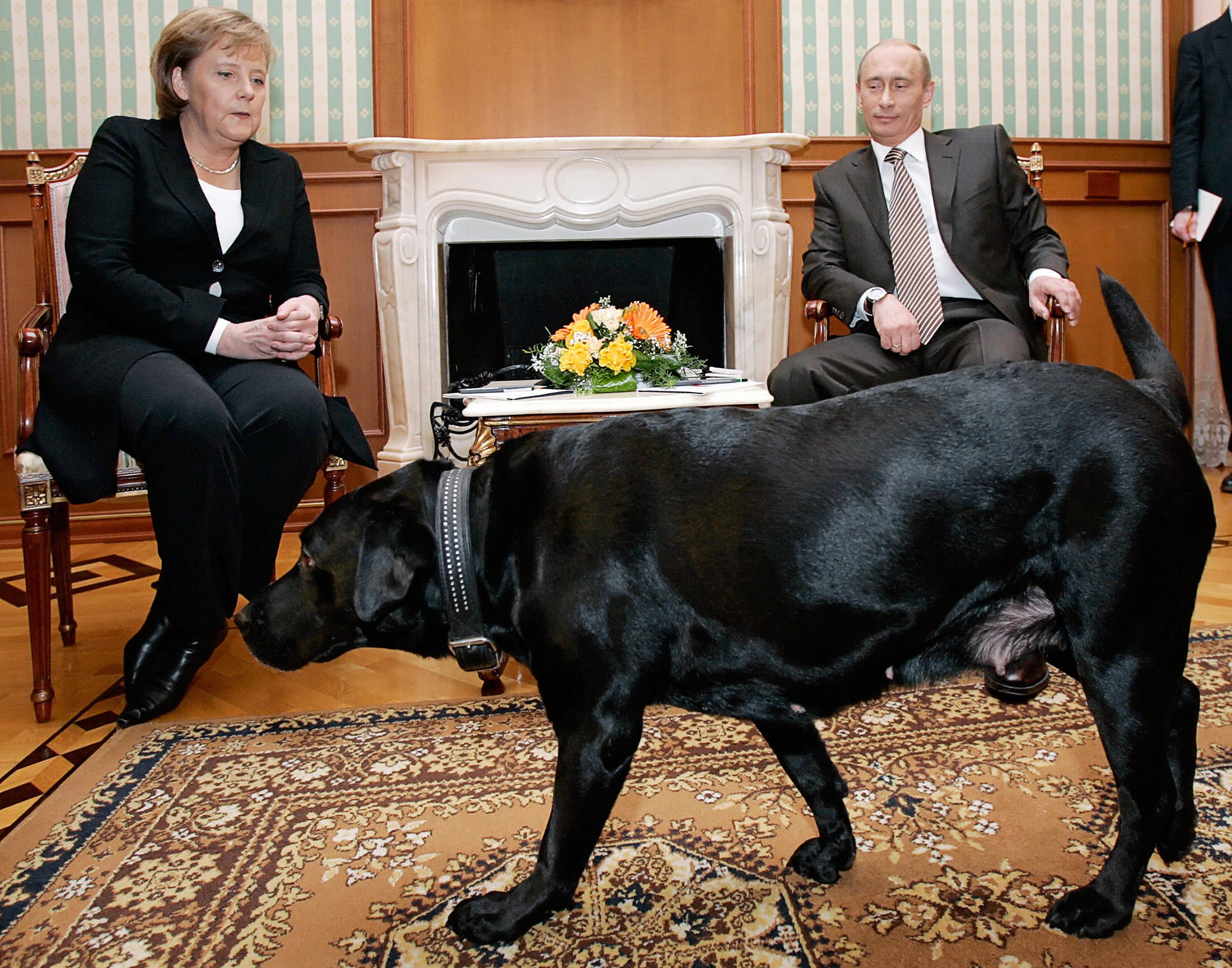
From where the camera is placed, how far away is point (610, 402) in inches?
84.4

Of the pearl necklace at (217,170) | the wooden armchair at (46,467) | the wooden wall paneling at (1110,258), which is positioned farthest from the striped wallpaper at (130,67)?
the wooden wall paneling at (1110,258)

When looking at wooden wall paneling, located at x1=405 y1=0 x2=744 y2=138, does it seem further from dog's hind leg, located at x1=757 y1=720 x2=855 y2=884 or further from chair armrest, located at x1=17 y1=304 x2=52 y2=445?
dog's hind leg, located at x1=757 y1=720 x2=855 y2=884

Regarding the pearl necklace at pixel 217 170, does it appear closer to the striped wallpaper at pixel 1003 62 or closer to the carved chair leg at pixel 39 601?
the carved chair leg at pixel 39 601

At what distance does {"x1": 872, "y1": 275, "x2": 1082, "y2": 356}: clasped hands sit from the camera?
2.30m

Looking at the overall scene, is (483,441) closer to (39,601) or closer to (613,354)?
(613,354)

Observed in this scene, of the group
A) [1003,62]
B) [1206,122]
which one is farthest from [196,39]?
[1206,122]

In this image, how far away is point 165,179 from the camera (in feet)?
6.81

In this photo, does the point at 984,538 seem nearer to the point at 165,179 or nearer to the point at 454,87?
the point at 165,179

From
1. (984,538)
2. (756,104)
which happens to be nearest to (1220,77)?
(756,104)

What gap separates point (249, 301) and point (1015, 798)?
1876 millimetres

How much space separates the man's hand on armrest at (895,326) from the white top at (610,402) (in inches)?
13.4

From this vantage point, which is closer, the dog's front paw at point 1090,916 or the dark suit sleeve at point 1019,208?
the dog's front paw at point 1090,916

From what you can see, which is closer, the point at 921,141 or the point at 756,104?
the point at 921,141

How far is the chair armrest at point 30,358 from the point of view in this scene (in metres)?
2.00
